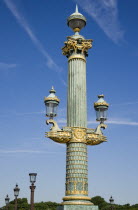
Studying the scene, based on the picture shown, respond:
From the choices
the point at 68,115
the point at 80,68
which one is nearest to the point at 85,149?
the point at 68,115

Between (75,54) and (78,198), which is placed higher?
(75,54)

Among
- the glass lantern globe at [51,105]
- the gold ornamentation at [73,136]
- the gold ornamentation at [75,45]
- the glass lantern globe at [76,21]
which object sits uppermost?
the glass lantern globe at [76,21]

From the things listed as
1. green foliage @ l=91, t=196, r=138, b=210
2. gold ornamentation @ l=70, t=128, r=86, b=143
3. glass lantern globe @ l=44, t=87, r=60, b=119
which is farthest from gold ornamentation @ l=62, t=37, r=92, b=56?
green foliage @ l=91, t=196, r=138, b=210

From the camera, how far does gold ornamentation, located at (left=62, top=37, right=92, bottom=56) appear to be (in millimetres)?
26672

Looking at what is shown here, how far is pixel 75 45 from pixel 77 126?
6738 mm

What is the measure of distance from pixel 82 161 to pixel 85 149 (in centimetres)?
102

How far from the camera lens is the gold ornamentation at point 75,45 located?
2667 centimetres

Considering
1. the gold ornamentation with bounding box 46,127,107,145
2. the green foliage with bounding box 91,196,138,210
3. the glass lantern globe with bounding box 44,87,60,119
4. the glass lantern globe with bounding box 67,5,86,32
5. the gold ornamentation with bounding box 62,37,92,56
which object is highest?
the glass lantern globe with bounding box 67,5,86,32

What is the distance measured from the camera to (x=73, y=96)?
83.3ft

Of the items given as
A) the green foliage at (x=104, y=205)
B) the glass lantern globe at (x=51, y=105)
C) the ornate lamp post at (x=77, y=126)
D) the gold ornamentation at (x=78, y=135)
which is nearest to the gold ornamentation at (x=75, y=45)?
the ornate lamp post at (x=77, y=126)

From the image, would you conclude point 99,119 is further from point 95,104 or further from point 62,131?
point 62,131

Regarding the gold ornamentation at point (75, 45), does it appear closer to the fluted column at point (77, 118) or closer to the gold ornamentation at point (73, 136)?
the fluted column at point (77, 118)

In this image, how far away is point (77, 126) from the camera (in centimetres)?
2456

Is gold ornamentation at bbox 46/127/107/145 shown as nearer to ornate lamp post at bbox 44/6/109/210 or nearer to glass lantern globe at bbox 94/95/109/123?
ornate lamp post at bbox 44/6/109/210
